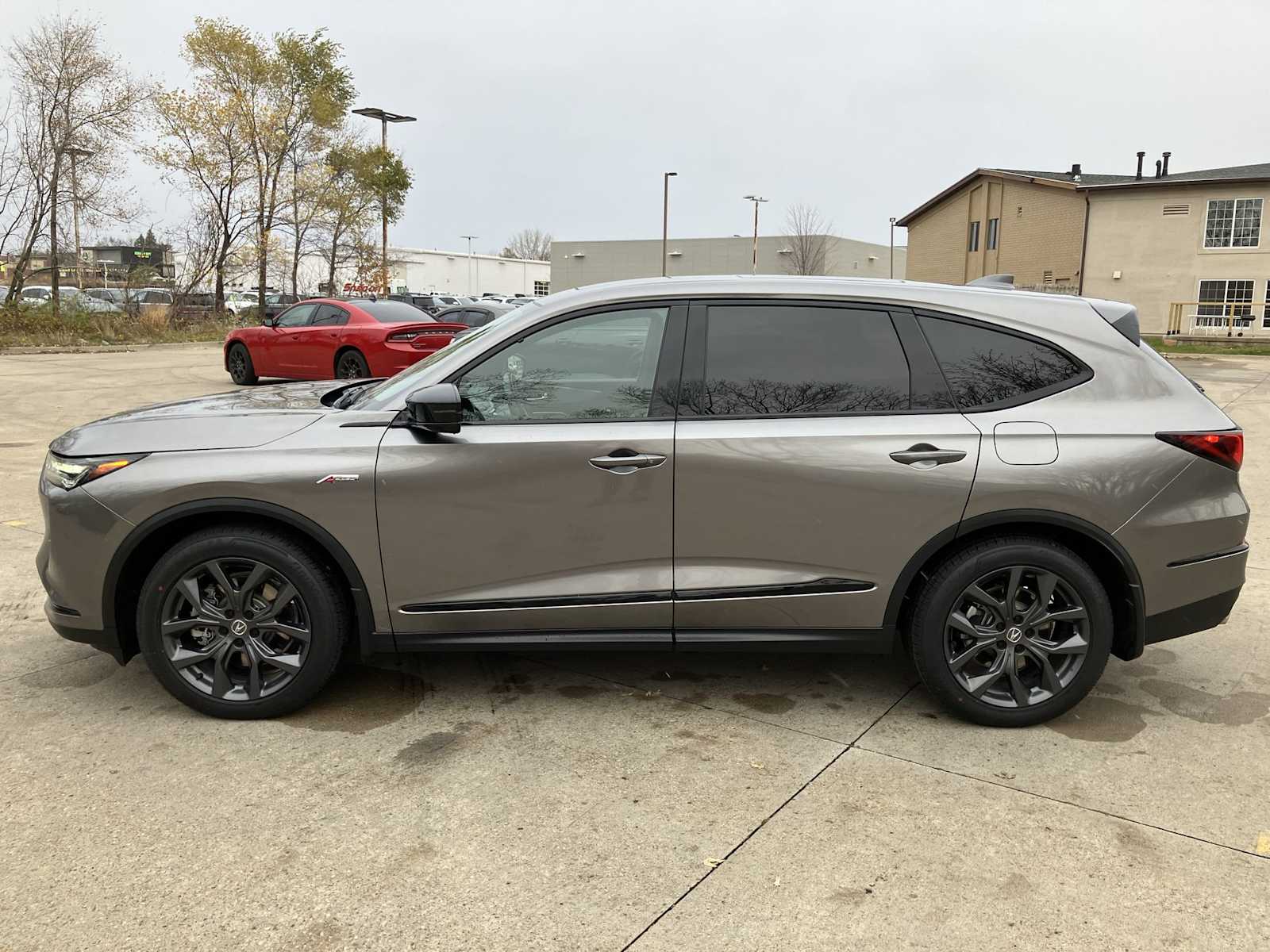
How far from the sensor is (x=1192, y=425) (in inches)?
147

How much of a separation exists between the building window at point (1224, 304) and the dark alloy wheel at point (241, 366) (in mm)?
35148

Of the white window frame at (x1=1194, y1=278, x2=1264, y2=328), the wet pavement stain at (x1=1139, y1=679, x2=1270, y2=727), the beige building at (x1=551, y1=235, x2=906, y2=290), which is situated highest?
the beige building at (x1=551, y1=235, x2=906, y2=290)

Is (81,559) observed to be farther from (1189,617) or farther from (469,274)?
(469,274)

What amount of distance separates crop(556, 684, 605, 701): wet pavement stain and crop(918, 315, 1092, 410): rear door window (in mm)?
1889

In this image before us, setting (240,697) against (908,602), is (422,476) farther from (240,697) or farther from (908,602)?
(908,602)

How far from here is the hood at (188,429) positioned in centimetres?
377

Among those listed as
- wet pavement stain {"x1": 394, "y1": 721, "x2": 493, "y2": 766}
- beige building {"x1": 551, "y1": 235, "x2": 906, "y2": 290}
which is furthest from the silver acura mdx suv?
beige building {"x1": 551, "y1": 235, "x2": 906, "y2": 290}

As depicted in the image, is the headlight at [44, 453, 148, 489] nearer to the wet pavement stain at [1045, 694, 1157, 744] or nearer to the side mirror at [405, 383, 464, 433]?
the side mirror at [405, 383, 464, 433]

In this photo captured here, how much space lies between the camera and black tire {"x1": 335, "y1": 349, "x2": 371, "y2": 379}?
15000 millimetres

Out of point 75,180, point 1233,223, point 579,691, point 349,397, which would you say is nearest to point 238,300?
point 75,180

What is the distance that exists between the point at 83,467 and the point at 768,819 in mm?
2842

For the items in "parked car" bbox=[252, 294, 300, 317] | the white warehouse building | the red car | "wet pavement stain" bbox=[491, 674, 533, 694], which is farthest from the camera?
the white warehouse building

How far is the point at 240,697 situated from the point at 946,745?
2.71 m

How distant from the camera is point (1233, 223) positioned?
36938 mm
